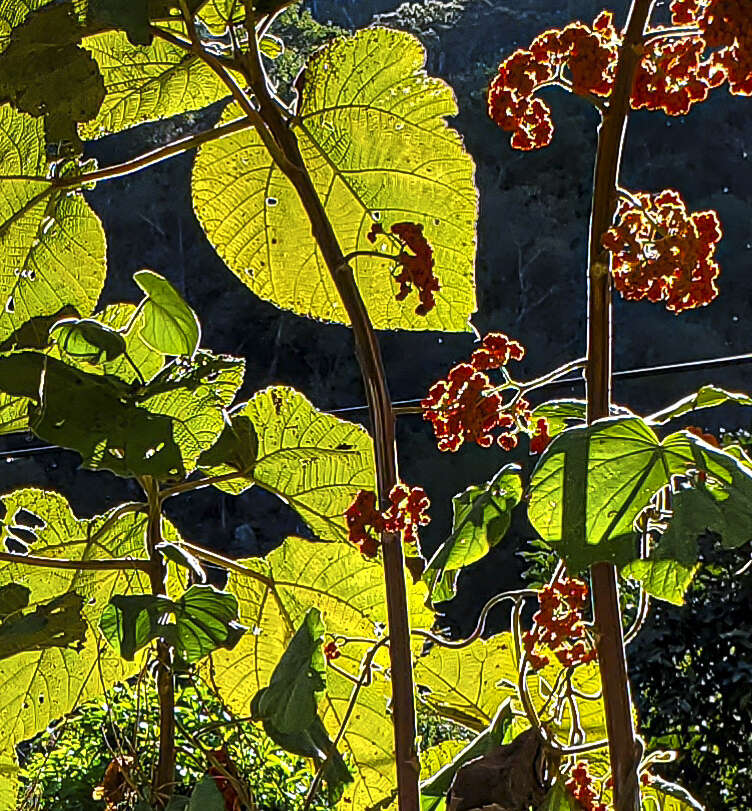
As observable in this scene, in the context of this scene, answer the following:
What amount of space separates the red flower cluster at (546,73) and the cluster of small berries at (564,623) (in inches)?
6.6

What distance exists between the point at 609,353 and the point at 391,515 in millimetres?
107

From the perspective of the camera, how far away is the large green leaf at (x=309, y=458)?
672 mm

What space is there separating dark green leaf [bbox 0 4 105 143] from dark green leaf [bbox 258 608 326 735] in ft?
0.83

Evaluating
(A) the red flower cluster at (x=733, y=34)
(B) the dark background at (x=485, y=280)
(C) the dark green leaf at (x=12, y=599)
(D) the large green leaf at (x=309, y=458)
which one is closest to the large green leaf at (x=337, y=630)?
(D) the large green leaf at (x=309, y=458)

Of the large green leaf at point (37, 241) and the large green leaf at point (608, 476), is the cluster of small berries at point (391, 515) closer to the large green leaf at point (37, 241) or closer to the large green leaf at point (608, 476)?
the large green leaf at point (608, 476)

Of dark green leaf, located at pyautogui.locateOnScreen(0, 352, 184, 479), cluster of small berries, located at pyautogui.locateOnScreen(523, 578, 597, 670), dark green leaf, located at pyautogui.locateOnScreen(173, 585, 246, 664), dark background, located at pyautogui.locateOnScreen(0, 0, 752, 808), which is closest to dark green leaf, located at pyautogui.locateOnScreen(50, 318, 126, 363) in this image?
dark green leaf, located at pyautogui.locateOnScreen(0, 352, 184, 479)

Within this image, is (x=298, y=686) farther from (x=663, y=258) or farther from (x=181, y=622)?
(x=663, y=258)

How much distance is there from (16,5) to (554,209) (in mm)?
5462

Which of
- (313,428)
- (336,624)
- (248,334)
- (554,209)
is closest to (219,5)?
(313,428)

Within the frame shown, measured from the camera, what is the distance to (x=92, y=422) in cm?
52

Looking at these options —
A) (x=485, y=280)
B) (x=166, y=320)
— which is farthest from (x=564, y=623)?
(x=485, y=280)

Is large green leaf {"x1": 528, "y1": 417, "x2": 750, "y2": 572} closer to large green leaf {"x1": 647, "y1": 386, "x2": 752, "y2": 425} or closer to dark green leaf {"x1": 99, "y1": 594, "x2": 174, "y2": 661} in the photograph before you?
large green leaf {"x1": 647, "y1": 386, "x2": 752, "y2": 425}

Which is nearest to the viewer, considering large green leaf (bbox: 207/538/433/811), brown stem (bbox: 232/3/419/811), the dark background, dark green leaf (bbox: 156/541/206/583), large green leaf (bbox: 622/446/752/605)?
large green leaf (bbox: 622/446/752/605)

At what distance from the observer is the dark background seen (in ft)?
15.8
